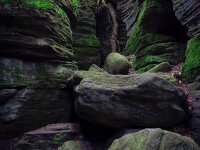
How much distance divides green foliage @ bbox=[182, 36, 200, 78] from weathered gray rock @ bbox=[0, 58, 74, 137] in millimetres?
5258

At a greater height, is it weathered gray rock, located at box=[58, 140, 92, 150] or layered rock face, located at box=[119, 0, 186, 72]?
layered rock face, located at box=[119, 0, 186, 72]

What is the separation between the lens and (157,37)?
15.6 metres

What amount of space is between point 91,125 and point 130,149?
14.1 ft

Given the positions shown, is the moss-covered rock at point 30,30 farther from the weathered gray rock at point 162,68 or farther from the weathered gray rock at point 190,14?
the weathered gray rock at point 190,14

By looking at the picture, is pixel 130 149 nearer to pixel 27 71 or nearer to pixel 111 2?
pixel 27 71

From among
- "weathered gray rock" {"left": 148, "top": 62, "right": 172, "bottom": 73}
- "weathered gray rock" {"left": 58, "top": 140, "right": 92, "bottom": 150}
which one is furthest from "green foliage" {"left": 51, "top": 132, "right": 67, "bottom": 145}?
"weathered gray rock" {"left": 148, "top": 62, "right": 172, "bottom": 73}

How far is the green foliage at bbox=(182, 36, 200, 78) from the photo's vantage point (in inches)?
433

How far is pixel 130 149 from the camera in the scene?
284 inches

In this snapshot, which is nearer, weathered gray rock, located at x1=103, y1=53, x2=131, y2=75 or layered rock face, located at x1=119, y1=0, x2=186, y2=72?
weathered gray rock, located at x1=103, y1=53, x2=131, y2=75

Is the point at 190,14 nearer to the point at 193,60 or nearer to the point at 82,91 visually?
the point at 193,60

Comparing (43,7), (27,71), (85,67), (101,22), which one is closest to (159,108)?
(27,71)

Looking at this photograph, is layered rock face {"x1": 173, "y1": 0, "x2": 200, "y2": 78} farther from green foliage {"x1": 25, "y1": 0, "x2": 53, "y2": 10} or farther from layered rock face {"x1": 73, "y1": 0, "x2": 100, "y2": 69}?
layered rock face {"x1": 73, "y1": 0, "x2": 100, "y2": 69}

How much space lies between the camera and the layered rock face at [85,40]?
19344 mm

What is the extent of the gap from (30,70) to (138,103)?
4.78 metres
